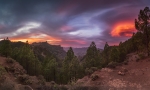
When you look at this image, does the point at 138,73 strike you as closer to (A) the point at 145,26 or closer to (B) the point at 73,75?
(A) the point at 145,26

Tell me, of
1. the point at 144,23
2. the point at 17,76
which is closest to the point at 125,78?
the point at 144,23

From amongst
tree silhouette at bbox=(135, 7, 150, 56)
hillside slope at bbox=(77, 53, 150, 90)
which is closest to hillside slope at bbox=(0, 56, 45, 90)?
hillside slope at bbox=(77, 53, 150, 90)

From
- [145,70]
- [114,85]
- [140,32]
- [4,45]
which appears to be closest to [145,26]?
[140,32]

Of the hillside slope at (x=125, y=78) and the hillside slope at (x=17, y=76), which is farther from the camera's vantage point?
the hillside slope at (x=17, y=76)

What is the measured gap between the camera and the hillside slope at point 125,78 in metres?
39.7

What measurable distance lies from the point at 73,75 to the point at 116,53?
17455mm

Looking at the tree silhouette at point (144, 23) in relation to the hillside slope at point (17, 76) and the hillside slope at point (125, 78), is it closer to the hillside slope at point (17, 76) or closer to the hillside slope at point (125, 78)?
the hillside slope at point (125, 78)

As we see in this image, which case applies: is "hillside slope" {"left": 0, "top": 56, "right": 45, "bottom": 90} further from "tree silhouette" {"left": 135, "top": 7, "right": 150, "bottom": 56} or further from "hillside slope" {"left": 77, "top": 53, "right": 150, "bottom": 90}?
"tree silhouette" {"left": 135, "top": 7, "right": 150, "bottom": 56}

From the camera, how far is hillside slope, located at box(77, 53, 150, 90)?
3969 centimetres

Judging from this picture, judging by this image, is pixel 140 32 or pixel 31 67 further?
pixel 31 67

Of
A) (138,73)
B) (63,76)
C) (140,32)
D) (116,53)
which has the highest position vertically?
(140,32)

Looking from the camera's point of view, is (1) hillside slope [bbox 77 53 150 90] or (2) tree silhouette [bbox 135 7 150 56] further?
(2) tree silhouette [bbox 135 7 150 56]

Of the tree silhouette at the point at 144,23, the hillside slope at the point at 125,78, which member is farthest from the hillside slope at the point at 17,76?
the tree silhouette at the point at 144,23

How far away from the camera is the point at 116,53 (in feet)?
206
